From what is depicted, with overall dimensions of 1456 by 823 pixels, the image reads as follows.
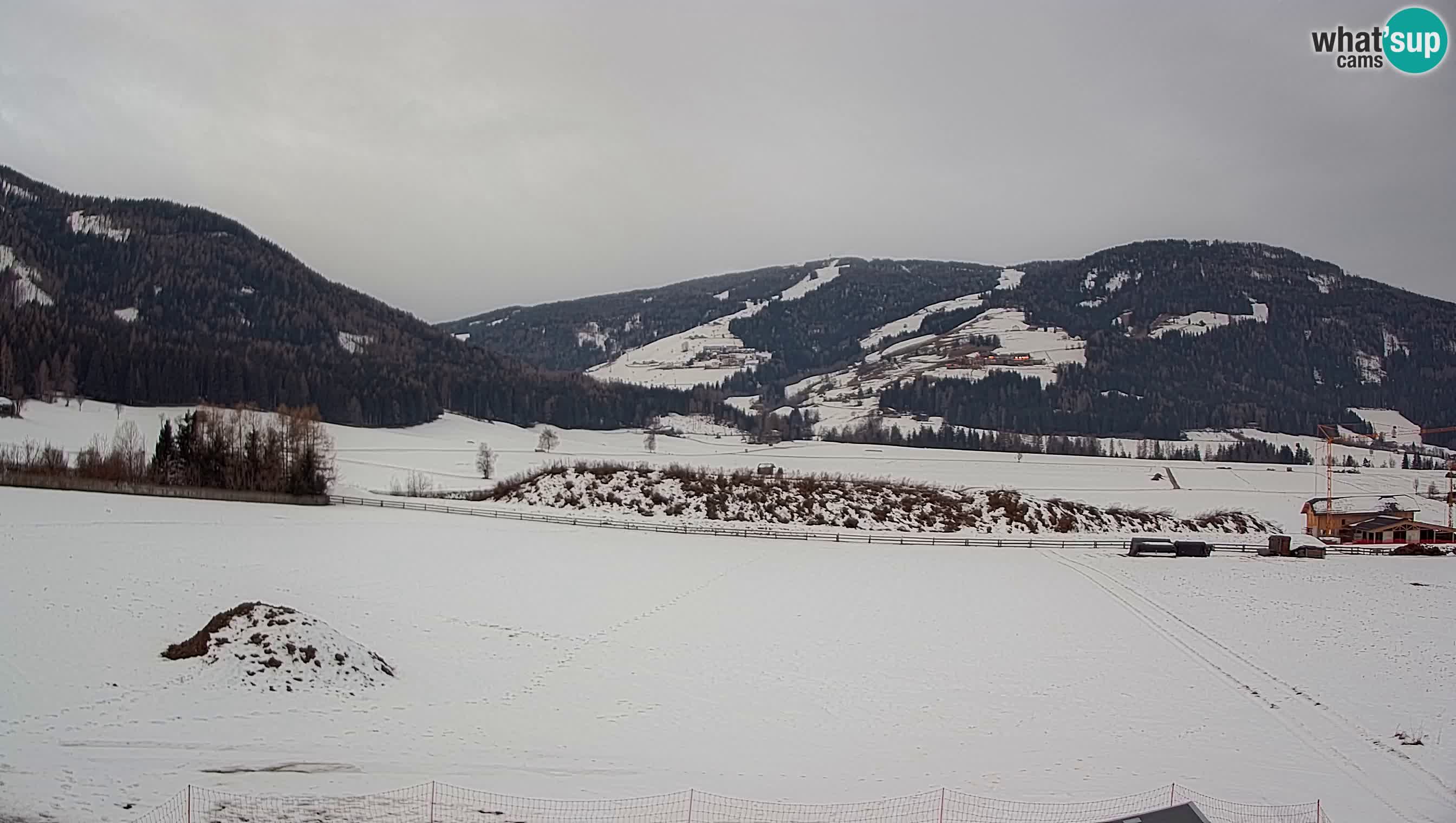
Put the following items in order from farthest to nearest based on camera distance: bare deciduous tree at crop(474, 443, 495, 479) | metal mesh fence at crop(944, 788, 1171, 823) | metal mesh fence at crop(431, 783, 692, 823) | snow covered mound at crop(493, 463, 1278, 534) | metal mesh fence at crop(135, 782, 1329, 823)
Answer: bare deciduous tree at crop(474, 443, 495, 479) < snow covered mound at crop(493, 463, 1278, 534) < metal mesh fence at crop(944, 788, 1171, 823) < metal mesh fence at crop(431, 783, 692, 823) < metal mesh fence at crop(135, 782, 1329, 823)

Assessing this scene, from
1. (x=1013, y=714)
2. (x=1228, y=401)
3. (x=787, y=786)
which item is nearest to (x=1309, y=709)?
(x=1013, y=714)

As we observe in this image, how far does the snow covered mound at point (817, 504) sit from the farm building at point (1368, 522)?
561 cm

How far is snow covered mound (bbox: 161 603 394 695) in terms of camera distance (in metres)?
17.1

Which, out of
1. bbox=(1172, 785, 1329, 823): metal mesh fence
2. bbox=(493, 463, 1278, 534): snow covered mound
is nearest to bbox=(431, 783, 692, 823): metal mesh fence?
bbox=(1172, 785, 1329, 823): metal mesh fence

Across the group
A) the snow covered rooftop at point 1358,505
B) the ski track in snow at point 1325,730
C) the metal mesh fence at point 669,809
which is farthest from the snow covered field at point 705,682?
the snow covered rooftop at point 1358,505

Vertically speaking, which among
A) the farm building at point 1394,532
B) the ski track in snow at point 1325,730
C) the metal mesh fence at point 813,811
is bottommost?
the ski track in snow at point 1325,730

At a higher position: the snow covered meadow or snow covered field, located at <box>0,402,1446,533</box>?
snow covered field, located at <box>0,402,1446,533</box>

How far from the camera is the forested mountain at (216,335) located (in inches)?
3885

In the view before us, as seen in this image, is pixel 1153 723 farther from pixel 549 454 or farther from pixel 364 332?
pixel 364 332

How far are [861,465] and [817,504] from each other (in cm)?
3443

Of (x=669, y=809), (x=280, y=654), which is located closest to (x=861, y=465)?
(x=280, y=654)

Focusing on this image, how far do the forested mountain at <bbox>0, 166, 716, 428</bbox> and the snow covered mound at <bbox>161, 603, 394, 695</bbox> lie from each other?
8681cm

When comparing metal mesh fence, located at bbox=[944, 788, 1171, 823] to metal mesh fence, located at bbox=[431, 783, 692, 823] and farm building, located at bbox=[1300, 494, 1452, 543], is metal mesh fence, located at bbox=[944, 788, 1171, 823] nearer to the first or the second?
metal mesh fence, located at bbox=[431, 783, 692, 823]

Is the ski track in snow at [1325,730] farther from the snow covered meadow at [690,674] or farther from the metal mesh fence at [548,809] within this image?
the metal mesh fence at [548,809]
